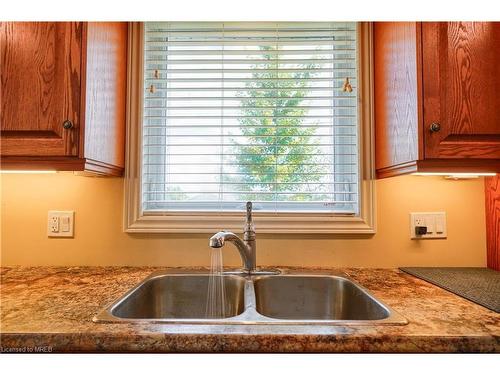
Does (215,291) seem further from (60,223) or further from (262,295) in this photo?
(60,223)

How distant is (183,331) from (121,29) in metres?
1.25

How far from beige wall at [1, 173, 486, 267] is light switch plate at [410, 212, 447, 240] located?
3 centimetres

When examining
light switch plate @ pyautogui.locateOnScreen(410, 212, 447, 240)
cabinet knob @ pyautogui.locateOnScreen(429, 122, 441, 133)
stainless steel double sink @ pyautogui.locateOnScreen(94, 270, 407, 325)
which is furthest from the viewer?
light switch plate @ pyautogui.locateOnScreen(410, 212, 447, 240)

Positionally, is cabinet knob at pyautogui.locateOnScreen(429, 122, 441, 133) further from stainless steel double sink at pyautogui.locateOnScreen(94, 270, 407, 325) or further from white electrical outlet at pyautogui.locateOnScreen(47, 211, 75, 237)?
white electrical outlet at pyautogui.locateOnScreen(47, 211, 75, 237)

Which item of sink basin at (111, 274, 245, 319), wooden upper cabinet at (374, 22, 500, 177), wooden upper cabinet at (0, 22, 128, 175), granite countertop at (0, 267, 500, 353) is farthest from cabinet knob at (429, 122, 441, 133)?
wooden upper cabinet at (0, 22, 128, 175)

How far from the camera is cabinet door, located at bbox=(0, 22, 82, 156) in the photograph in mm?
970

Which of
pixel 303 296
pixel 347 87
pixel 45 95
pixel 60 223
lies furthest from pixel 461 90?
pixel 60 223

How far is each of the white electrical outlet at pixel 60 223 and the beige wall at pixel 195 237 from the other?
0.02 meters

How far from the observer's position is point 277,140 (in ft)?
4.46

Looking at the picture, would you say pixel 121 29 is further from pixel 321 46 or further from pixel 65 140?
pixel 321 46

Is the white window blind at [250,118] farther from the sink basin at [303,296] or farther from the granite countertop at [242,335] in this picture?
the granite countertop at [242,335]

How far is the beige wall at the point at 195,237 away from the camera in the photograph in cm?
128

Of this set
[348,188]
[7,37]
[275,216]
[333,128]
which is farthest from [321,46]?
[7,37]

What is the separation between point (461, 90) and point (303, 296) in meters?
0.90
